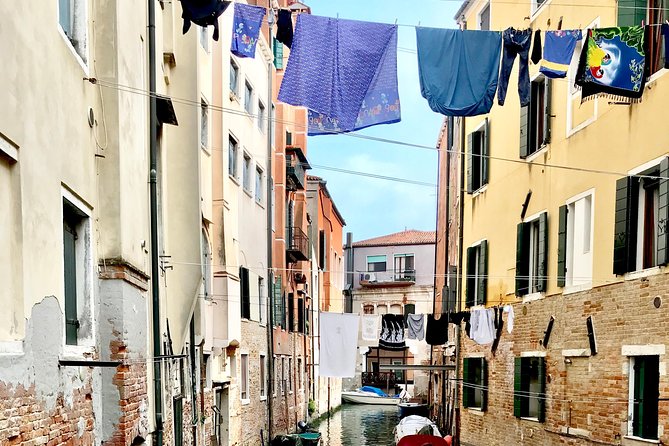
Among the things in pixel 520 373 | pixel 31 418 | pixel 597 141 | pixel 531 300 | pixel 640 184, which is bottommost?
pixel 31 418

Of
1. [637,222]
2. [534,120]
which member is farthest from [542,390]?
[534,120]

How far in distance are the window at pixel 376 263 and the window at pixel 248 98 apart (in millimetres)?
34036

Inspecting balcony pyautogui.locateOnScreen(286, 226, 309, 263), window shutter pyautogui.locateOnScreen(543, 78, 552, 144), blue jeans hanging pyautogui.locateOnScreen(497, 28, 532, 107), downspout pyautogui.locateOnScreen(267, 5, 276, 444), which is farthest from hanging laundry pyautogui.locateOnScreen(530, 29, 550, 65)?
balcony pyautogui.locateOnScreen(286, 226, 309, 263)

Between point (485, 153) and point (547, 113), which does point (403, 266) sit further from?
point (547, 113)

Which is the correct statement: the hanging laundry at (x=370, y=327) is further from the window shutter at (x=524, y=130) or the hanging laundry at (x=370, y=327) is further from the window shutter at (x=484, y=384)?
the window shutter at (x=524, y=130)

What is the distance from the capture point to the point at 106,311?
5781mm

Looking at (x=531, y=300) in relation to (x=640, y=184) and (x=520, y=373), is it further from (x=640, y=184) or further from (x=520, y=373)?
(x=640, y=184)

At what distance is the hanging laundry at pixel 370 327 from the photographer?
23156 mm

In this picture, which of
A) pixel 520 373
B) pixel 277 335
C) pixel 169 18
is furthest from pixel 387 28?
pixel 277 335

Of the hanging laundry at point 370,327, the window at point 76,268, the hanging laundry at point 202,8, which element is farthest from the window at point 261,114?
the window at point 76,268

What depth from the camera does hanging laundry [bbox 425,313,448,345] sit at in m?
16.7

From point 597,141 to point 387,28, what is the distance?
152 inches

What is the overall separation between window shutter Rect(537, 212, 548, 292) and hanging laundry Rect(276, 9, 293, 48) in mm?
5735

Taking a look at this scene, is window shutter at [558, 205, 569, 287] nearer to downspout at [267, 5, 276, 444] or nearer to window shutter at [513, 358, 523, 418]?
window shutter at [513, 358, 523, 418]
